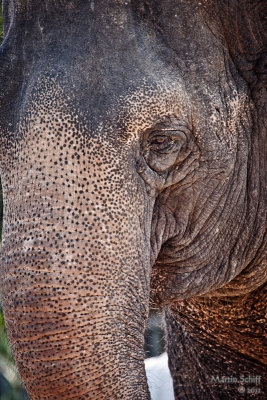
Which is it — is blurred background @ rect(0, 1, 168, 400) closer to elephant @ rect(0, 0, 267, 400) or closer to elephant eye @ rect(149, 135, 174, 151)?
elephant @ rect(0, 0, 267, 400)

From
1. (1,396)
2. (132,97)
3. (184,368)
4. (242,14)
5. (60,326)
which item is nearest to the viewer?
(60,326)

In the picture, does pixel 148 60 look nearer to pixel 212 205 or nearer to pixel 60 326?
pixel 212 205

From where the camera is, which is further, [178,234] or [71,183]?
[178,234]

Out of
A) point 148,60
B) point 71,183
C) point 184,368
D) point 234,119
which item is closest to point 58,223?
point 71,183

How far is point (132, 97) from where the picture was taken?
7.18 feet

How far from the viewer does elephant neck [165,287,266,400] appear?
2969mm

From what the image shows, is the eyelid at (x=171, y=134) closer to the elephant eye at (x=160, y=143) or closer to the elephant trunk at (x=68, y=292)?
the elephant eye at (x=160, y=143)

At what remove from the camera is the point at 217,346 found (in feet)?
10.5

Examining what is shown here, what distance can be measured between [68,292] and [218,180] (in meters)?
0.68

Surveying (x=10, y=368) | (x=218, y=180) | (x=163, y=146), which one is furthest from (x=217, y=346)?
(x=10, y=368)

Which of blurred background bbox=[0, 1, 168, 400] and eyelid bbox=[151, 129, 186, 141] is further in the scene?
blurred background bbox=[0, 1, 168, 400]

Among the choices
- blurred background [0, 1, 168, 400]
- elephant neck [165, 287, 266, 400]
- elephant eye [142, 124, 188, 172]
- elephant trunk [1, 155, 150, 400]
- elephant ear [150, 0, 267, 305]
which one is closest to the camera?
elephant trunk [1, 155, 150, 400]

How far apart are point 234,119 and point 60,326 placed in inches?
33.8

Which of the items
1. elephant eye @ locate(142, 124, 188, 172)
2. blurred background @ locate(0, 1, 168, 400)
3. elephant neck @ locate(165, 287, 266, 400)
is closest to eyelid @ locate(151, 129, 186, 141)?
elephant eye @ locate(142, 124, 188, 172)
